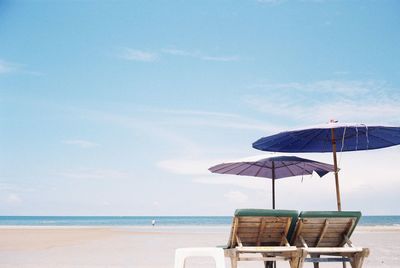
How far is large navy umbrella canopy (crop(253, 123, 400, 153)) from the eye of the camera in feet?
18.5

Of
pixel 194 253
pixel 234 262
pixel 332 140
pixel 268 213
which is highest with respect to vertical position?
pixel 332 140

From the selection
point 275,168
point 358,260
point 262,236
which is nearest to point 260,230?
point 262,236

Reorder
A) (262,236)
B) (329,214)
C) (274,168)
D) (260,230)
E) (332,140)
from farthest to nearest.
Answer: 1. (274,168)
2. (332,140)
3. (262,236)
4. (260,230)
5. (329,214)

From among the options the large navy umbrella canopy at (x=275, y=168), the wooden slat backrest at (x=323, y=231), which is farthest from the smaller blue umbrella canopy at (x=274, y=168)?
the wooden slat backrest at (x=323, y=231)

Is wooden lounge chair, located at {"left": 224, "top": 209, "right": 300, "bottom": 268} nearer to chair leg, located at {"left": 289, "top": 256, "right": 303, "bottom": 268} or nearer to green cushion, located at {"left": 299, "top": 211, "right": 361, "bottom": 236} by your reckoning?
chair leg, located at {"left": 289, "top": 256, "right": 303, "bottom": 268}

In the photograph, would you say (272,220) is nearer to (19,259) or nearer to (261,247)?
(261,247)

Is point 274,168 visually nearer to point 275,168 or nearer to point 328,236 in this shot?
point 275,168

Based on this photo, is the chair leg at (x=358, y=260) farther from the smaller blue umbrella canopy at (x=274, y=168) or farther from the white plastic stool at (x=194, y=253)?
the white plastic stool at (x=194, y=253)

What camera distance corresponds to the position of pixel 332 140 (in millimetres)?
6086

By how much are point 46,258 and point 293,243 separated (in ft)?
24.1

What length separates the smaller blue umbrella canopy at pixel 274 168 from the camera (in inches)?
266

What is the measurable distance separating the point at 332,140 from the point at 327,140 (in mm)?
397

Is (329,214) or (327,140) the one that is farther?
(327,140)

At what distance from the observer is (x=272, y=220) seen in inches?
195
